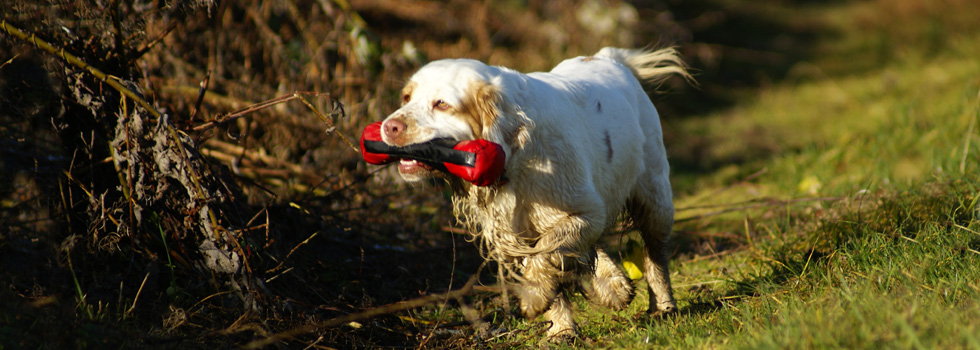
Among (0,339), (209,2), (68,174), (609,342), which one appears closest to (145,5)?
(209,2)

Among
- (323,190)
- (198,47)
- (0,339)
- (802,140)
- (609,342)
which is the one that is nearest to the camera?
(0,339)

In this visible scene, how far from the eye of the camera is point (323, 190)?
4977 mm

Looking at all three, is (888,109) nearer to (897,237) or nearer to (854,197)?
(854,197)

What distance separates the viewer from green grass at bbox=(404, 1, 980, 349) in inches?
101

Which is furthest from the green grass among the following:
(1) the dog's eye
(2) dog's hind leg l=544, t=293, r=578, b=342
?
(1) the dog's eye

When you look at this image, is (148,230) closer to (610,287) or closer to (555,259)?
(555,259)

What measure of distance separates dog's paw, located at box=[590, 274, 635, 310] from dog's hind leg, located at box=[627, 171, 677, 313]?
295 mm

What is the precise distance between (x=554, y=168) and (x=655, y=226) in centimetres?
109

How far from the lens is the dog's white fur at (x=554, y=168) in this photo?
289 cm

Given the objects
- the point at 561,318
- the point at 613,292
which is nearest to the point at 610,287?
the point at 613,292

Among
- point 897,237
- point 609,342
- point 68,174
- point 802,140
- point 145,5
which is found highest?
point 145,5

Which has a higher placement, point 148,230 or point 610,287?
point 148,230

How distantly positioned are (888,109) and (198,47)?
6.92 m

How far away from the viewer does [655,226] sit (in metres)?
3.93
